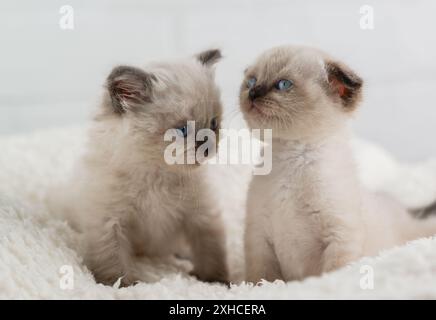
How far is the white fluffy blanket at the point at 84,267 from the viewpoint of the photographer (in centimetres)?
99

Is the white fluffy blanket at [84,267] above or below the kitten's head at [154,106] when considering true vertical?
below

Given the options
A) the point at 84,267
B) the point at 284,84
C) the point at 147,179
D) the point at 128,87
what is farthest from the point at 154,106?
the point at 84,267

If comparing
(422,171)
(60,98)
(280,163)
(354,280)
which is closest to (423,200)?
(422,171)

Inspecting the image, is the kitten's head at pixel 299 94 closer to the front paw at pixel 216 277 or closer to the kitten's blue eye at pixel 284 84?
the kitten's blue eye at pixel 284 84

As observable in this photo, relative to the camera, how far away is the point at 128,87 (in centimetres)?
131

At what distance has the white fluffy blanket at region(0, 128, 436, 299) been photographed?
991 millimetres

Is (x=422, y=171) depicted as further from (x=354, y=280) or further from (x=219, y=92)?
(x=354, y=280)

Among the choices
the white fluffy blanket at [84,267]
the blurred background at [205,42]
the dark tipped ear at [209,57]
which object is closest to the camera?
the white fluffy blanket at [84,267]

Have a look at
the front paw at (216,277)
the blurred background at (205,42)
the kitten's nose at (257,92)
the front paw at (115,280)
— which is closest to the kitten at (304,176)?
the kitten's nose at (257,92)

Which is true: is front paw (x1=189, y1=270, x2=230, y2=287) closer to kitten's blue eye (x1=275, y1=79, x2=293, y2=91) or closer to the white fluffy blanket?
the white fluffy blanket

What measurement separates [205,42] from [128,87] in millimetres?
1224

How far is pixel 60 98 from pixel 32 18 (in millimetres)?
380

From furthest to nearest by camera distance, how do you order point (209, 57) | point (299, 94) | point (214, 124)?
point (209, 57), point (214, 124), point (299, 94)

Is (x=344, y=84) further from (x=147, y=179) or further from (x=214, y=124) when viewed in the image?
(x=147, y=179)
